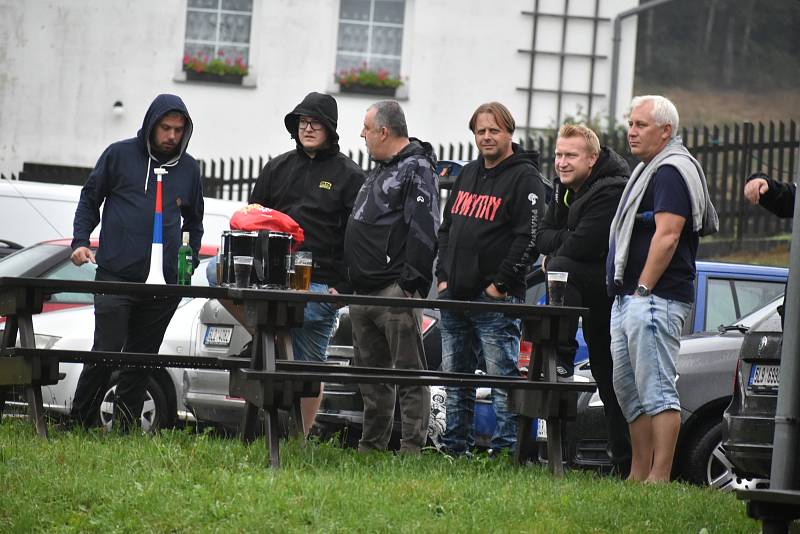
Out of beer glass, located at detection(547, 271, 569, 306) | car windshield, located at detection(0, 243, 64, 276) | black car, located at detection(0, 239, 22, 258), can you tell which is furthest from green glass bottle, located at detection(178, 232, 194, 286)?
black car, located at detection(0, 239, 22, 258)

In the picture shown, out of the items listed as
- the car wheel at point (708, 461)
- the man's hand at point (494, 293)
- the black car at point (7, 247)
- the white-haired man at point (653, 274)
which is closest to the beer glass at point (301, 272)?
the man's hand at point (494, 293)

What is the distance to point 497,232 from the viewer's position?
27.5 feet

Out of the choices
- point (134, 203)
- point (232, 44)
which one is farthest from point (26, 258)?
point (232, 44)

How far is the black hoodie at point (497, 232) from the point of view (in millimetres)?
8289

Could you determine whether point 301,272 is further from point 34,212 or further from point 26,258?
point 34,212

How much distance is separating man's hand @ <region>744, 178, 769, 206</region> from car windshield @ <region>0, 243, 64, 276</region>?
6.02 meters

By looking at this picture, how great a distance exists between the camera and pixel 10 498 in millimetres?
6281

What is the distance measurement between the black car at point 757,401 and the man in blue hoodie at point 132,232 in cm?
349

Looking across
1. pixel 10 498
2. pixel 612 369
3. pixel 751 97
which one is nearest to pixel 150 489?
pixel 10 498

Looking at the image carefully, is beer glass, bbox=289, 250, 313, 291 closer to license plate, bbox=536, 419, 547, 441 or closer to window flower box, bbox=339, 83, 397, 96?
license plate, bbox=536, 419, 547, 441

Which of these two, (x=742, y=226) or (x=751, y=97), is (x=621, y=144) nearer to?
(x=742, y=226)

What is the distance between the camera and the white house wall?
77.0 ft

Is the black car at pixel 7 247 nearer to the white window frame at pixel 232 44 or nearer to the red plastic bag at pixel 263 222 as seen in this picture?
the red plastic bag at pixel 263 222

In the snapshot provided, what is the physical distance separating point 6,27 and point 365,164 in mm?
6369
